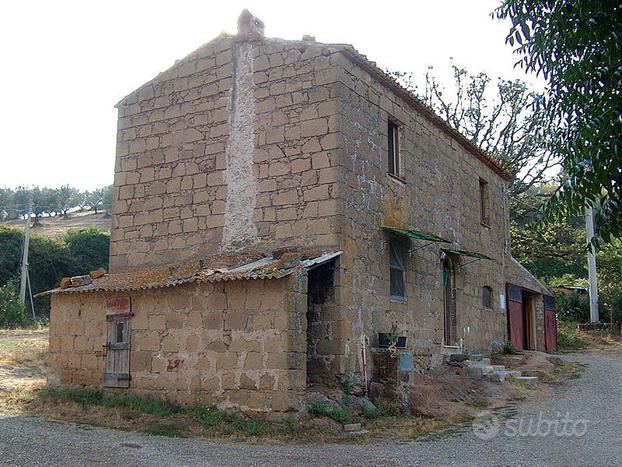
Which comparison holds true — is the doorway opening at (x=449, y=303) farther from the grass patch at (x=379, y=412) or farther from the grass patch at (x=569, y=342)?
the grass patch at (x=569, y=342)

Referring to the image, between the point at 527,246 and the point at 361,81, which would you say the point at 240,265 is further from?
the point at 527,246

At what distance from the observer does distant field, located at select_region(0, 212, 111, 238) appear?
170 ft

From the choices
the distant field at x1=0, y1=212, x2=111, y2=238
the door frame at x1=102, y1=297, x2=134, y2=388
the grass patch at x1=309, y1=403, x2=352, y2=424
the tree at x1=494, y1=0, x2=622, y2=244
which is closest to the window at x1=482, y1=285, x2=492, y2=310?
the grass patch at x1=309, y1=403, x2=352, y2=424

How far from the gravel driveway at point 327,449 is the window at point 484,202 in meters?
8.33

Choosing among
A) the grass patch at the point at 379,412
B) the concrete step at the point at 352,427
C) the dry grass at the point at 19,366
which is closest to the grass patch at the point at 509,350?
the grass patch at the point at 379,412

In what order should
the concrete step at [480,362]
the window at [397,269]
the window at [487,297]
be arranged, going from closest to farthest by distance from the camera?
the window at [397,269]
the concrete step at [480,362]
the window at [487,297]

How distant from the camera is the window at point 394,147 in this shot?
44.3 feet

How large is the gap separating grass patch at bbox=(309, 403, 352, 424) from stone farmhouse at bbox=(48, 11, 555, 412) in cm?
29

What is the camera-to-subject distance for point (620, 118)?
552 centimetres

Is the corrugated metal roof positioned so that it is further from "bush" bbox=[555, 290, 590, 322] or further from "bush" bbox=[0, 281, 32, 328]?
"bush" bbox=[555, 290, 590, 322]

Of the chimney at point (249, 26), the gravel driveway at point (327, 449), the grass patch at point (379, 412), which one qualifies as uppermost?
the chimney at point (249, 26)

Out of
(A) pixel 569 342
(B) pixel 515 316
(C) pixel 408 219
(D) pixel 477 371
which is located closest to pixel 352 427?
(C) pixel 408 219

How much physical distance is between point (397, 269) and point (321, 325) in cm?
259

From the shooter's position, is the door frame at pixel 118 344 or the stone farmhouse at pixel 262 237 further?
the door frame at pixel 118 344
